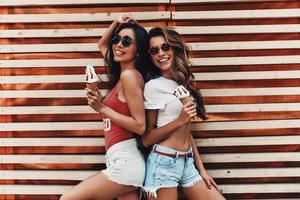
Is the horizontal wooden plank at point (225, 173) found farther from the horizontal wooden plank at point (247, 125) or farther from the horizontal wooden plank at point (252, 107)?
the horizontal wooden plank at point (252, 107)

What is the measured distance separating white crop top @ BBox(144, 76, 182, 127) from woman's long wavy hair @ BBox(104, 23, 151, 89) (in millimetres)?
256

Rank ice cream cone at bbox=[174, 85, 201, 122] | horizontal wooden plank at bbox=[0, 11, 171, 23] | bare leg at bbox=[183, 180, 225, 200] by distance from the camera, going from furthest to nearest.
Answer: horizontal wooden plank at bbox=[0, 11, 171, 23]
bare leg at bbox=[183, 180, 225, 200]
ice cream cone at bbox=[174, 85, 201, 122]

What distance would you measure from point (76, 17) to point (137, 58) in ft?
3.43

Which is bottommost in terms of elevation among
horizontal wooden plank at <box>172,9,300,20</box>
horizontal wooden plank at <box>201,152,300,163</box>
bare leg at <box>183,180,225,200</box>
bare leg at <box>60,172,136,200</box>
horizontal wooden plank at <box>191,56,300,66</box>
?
bare leg at <box>183,180,225,200</box>

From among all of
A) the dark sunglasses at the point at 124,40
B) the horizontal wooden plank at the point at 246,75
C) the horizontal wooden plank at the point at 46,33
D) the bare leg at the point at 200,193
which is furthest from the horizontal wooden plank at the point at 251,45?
the bare leg at the point at 200,193

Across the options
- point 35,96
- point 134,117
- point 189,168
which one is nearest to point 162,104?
point 134,117

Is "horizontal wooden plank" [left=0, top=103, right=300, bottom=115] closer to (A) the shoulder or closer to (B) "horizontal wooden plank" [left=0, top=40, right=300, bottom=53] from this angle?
(B) "horizontal wooden plank" [left=0, top=40, right=300, bottom=53]

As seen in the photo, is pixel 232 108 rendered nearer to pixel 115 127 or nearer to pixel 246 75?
pixel 246 75

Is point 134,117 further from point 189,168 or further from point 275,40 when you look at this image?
point 275,40

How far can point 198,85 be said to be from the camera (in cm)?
469

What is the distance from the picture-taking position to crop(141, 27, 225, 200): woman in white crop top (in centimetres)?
391

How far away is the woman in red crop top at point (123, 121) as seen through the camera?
388cm

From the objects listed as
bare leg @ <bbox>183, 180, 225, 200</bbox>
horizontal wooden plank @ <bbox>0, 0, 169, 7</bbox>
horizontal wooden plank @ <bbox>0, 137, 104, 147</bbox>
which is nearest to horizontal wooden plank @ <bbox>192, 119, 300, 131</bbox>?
bare leg @ <bbox>183, 180, 225, 200</bbox>

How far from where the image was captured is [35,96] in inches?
187
